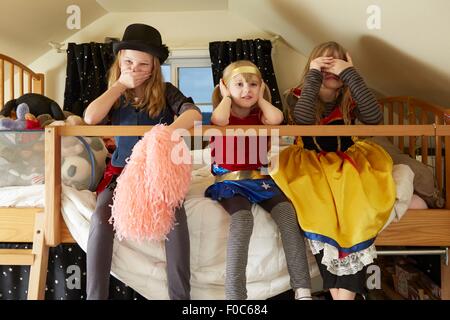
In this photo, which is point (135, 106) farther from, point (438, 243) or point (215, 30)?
point (215, 30)

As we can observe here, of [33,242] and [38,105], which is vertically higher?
[38,105]

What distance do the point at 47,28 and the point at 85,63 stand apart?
290mm

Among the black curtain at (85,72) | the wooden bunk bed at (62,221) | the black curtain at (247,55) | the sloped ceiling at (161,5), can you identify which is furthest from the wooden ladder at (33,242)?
the sloped ceiling at (161,5)

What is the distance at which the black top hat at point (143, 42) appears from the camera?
3.98 ft

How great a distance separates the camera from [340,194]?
1.16 meters

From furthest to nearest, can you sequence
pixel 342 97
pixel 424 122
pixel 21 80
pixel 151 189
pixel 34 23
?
pixel 21 80 → pixel 34 23 → pixel 424 122 → pixel 342 97 → pixel 151 189

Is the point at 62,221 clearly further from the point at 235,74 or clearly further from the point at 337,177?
the point at 337,177

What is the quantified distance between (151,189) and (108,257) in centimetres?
23

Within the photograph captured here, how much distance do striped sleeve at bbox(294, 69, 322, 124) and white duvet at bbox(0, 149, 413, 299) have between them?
0.33 m

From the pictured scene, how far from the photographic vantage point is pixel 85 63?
8.51 ft

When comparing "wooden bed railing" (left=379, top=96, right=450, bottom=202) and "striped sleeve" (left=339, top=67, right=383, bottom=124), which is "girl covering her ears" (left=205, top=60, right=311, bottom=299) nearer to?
"striped sleeve" (left=339, top=67, right=383, bottom=124)

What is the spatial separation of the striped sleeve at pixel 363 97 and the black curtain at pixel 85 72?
1.73 m

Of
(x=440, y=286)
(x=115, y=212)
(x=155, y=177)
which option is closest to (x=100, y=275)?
(x=115, y=212)

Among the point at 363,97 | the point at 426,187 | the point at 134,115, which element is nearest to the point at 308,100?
the point at 363,97
